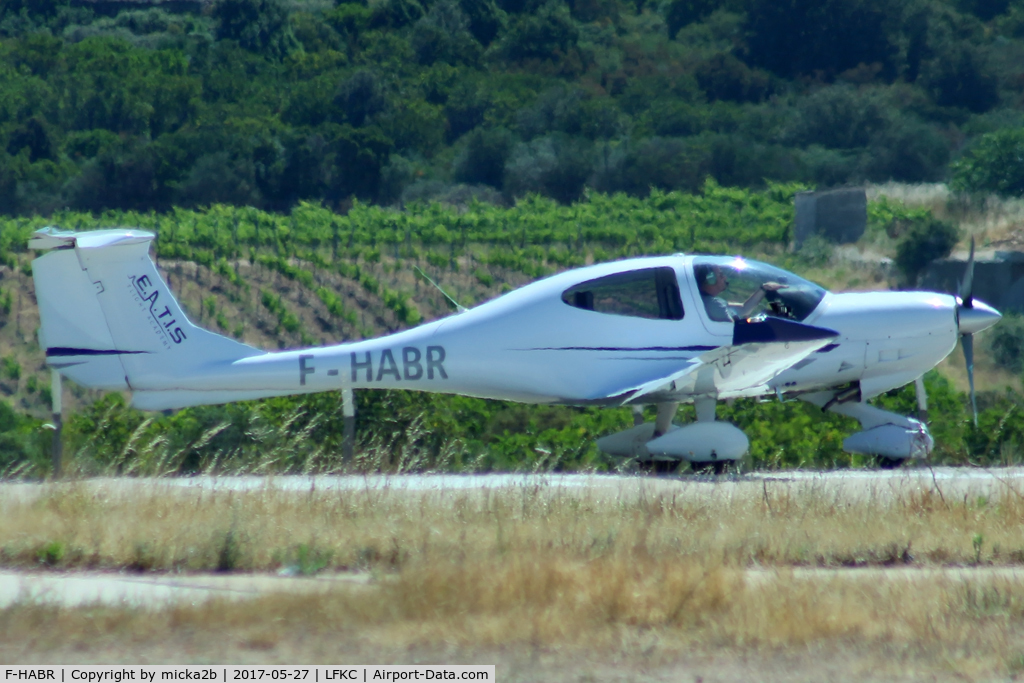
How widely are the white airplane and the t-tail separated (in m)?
0.01

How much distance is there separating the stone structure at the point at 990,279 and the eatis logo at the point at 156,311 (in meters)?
29.2

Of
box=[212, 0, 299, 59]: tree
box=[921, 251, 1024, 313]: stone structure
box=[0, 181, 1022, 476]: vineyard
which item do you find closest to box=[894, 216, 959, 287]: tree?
box=[921, 251, 1024, 313]: stone structure

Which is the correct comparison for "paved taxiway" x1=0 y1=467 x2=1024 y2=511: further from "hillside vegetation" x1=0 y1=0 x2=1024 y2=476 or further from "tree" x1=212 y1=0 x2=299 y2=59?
"tree" x1=212 y1=0 x2=299 y2=59

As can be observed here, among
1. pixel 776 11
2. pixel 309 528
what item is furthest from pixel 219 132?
pixel 309 528

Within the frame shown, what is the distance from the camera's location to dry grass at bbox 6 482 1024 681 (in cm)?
547

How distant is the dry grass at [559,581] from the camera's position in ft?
17.9

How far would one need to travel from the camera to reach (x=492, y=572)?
6.39 meters

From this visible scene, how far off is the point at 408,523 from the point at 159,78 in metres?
73.0

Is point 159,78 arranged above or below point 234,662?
below

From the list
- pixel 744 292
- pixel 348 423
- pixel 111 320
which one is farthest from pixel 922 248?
pixel 111 320

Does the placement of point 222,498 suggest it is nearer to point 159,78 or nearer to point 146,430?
point 146,430

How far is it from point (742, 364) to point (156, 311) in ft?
17.6

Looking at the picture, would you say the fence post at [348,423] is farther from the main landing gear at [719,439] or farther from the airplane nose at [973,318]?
the airplane nose at [973,318]

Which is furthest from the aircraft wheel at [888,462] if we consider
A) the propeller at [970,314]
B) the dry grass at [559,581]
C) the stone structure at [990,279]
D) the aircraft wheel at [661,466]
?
the stone structure at [990,279]
